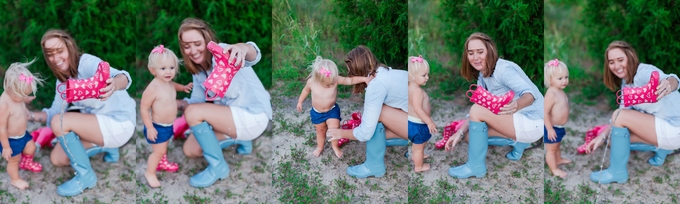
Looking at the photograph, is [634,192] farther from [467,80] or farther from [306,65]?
[306,65]

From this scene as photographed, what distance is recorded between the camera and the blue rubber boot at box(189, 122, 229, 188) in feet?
10.4

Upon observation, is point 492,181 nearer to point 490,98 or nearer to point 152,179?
point 490,98

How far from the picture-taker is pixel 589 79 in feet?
11.5

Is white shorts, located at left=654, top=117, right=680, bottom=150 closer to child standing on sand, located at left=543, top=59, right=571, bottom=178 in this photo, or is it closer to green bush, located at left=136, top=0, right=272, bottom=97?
child standing on sand, located at left=543, top=59, right=571, bottom=178

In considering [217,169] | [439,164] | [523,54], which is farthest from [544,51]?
[217,169]

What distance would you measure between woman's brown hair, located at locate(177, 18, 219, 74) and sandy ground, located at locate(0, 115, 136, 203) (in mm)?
655

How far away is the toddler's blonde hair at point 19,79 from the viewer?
317 cm

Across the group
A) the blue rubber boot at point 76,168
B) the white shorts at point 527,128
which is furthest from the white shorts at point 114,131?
the white shorts at point 527,128

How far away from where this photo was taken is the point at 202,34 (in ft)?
10.3

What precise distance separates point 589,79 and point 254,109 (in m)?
1.99

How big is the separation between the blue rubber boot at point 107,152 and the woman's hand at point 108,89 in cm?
41

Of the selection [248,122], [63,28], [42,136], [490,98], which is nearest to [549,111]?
[490,98]

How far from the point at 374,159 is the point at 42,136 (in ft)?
6.38

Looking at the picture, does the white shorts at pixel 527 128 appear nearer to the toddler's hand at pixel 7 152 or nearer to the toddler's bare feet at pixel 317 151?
the toddler's bare feet at pixel 317 151
